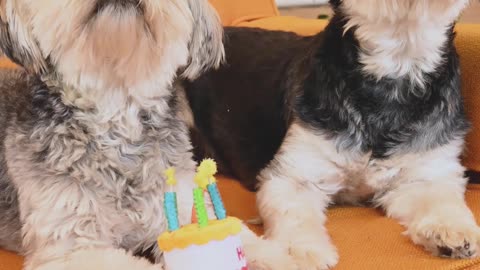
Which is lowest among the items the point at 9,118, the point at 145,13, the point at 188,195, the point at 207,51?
the point at 188,195

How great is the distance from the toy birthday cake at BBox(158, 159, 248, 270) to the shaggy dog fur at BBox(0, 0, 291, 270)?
0.70ft

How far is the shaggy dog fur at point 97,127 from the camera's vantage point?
1.42 meters

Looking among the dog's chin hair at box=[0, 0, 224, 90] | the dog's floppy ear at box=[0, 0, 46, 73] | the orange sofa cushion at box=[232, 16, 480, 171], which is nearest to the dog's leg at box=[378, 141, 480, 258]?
the orange sofa cushion at box=[232, 16, 480, 171]

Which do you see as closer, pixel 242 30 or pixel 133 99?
pixel 133 99

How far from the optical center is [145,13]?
1420 mm

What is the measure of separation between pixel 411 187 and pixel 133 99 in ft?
2.45

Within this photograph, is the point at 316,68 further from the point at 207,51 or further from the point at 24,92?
the point at 24,92

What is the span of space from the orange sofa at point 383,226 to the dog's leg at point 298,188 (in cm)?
6

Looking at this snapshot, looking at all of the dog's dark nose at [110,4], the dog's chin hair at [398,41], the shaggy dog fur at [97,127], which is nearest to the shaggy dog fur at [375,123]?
the dog's chin hair at [398,41]

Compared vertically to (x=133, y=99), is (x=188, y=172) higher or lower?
lower

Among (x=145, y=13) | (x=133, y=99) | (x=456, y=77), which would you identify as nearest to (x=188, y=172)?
(x=133, y=99)

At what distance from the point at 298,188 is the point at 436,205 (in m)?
0.35

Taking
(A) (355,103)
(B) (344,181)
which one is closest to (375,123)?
(A) (355,103)

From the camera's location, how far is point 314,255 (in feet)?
5.01
